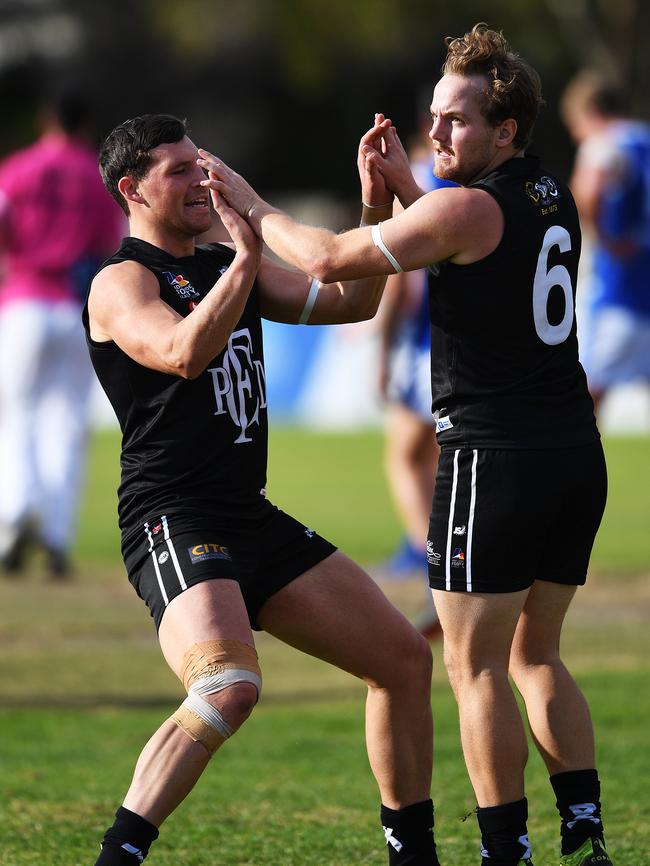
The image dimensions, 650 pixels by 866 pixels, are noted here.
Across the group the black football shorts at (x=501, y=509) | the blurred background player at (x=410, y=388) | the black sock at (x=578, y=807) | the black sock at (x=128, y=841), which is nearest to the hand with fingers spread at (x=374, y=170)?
the black football shorts at (x=501, y=509)

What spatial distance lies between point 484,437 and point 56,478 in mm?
6991

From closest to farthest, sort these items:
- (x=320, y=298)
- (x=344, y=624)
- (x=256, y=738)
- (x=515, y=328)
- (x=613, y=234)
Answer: (x=515, y=328) < (x=344, y=624) < (x=320, y=298) < (x=256, y=738) < (x=613, y=234)

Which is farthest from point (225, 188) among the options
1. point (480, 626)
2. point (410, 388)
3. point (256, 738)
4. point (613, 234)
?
point (613, 234)

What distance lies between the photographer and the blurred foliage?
41.8m

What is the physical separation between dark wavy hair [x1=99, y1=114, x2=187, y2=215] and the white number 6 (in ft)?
3.78

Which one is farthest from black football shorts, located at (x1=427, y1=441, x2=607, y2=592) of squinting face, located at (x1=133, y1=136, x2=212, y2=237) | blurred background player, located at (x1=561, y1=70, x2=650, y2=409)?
blurred background player, located at (x1=561, y1=70, x2=650, y2=409)

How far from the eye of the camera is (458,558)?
4.47m

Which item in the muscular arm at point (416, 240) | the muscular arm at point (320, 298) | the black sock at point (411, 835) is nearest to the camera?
the muscular arm at point (416, 240)

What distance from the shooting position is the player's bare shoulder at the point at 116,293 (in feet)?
14.8

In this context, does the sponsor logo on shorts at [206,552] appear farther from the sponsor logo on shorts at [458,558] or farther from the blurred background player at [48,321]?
the blurred background player at [48,321]

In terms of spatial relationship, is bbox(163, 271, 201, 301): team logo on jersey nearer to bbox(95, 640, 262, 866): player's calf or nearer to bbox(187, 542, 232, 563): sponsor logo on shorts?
bbox(187, 542, 232, 563): sponsor logo on shorts

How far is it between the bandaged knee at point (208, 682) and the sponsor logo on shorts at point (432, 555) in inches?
25.3

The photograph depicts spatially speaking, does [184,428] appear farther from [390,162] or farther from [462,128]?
[462,128]

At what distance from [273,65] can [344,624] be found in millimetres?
39389
